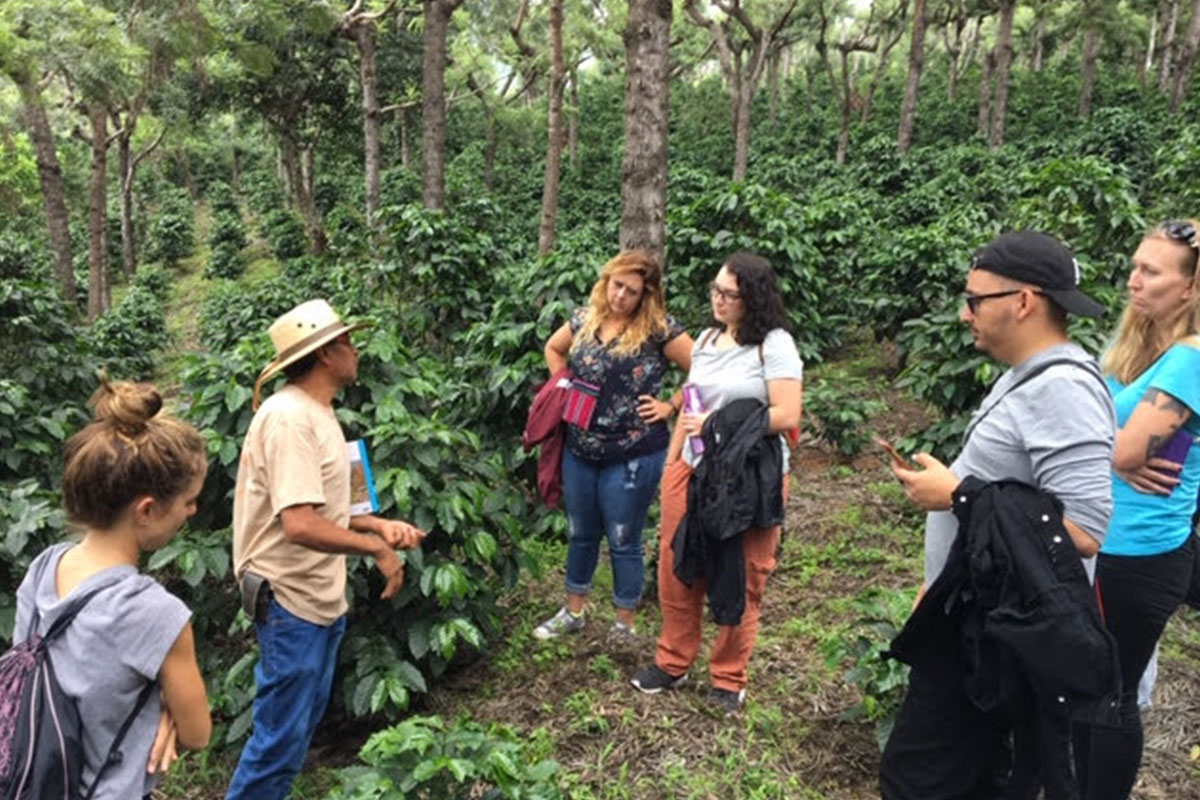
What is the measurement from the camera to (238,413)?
3.44m

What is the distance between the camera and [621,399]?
11.2 ft

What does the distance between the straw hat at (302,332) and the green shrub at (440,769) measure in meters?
1.10

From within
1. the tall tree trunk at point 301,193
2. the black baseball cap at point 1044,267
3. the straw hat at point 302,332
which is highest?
the tall tree trunk at point 301,193

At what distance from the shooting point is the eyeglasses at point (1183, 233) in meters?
2.29

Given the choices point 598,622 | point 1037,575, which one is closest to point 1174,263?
point 1037,575

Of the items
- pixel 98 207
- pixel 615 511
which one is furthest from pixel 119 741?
pixel 98 207

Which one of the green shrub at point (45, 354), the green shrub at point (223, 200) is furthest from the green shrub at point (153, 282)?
the green shrub at point (45, 354)

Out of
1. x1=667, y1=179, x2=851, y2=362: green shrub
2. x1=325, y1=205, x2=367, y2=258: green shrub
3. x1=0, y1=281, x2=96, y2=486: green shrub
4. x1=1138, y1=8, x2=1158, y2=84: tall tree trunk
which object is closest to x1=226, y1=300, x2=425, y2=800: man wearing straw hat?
x1=0, y1=281, x2=96, y2=486: green shrub

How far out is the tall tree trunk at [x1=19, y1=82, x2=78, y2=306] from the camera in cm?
1018

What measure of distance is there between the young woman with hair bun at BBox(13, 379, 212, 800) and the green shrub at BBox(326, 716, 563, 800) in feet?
1.50

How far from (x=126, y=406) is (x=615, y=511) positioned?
2151 mm

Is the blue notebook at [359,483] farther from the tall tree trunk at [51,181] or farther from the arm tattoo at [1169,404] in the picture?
the tall tree trunk at [51,181]

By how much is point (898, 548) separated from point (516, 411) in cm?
251

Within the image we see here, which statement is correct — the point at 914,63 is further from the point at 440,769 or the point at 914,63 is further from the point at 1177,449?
the point at 440,769
